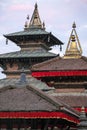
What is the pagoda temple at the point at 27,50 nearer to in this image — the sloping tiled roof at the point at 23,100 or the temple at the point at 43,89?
the temple at the point at 43,89

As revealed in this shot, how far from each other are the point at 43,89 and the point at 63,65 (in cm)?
365

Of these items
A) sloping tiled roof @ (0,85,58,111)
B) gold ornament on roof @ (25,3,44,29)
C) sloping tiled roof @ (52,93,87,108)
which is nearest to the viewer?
sloping tiled roof @ (0,85,58,111)

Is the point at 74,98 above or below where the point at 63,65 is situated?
below

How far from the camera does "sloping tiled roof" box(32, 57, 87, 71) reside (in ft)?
90.3

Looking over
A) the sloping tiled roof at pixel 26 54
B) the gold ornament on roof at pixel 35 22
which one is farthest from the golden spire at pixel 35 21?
the sloping tiled roof at pixel 26 54

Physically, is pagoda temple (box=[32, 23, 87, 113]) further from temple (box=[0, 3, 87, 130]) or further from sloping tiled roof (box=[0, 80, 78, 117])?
sloping tiled roof (box=[0, 80, 78, 117])

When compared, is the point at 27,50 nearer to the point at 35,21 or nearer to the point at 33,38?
the point at 33,38

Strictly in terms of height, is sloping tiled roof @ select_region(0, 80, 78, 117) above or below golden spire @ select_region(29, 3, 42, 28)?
below

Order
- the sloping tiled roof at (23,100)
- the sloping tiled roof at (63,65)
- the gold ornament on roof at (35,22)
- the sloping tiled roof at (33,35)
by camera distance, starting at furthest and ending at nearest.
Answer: the gold ornament on roof at (35,22) → the sloping tiled roof at (33,35) → the sloping tiled roof at (63,65) → the sloping tiled roof at (23,100)

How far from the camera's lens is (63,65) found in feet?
93.1

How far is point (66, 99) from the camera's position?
2727 cm

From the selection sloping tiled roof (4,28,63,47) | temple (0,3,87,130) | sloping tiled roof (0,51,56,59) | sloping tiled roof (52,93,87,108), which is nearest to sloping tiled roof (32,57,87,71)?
temple (0,3,87,130)

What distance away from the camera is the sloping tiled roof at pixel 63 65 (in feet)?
90.3

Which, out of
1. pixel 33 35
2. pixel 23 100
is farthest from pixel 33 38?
pixel 23 100
